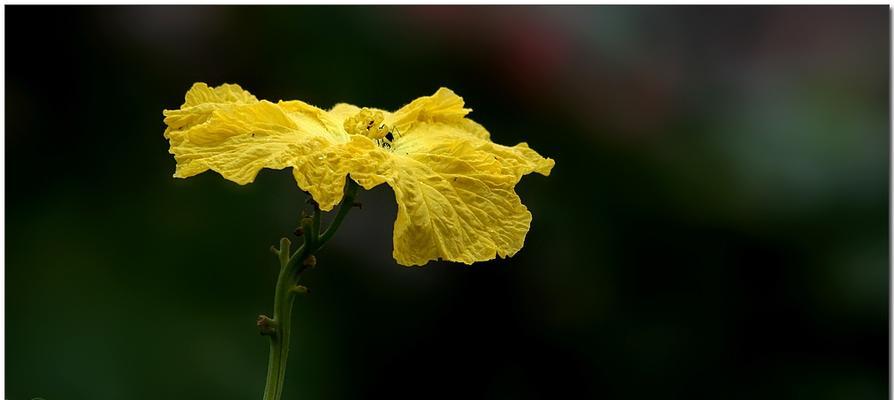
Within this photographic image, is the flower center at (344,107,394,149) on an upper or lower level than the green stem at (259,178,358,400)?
upper

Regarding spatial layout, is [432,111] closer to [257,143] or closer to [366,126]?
[366,126]

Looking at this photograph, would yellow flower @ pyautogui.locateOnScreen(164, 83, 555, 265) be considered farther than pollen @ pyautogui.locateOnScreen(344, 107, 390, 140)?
No

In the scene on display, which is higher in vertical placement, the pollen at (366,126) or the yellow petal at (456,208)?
the pollen at (366,126)

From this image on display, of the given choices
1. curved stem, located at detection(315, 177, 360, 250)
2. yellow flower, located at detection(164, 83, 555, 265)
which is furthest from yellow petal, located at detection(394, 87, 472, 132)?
curved stem, located at detection(315, 177, 360, 250)

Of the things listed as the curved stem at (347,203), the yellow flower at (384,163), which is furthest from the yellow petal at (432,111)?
the curved stem at (347,203)

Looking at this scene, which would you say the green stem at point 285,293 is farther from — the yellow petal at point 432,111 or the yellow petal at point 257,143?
the yellow petal at point 432,111

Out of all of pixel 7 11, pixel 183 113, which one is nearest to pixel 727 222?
pixel 183 113

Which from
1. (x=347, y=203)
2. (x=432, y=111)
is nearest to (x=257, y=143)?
(x=347, y=203)

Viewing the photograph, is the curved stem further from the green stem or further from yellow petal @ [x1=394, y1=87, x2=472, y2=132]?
yellow petal @ [x1=394, y1=87, x2=472, y2=132]

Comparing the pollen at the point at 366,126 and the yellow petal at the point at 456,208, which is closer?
the yellow petal at the point at 456,208
